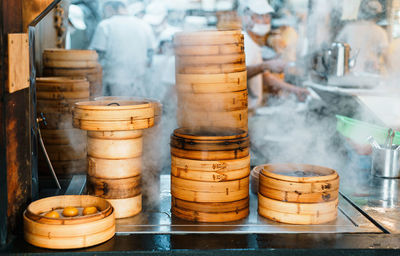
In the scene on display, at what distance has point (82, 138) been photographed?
11.5 feet

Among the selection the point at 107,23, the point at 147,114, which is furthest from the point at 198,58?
the point at 107,23

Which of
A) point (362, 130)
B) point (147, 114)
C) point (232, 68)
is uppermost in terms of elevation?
point (232, 68)

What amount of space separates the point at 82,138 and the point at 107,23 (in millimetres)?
3380

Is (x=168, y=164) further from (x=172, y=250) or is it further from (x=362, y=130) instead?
(x=172, y=250)

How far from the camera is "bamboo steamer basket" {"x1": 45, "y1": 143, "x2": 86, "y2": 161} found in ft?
11.2

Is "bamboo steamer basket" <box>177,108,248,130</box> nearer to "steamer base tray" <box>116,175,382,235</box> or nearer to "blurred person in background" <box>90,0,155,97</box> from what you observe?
"steamer base tray" <box>116,175,382,235</box>

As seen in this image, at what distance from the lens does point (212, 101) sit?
118 inches

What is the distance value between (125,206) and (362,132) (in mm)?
2344

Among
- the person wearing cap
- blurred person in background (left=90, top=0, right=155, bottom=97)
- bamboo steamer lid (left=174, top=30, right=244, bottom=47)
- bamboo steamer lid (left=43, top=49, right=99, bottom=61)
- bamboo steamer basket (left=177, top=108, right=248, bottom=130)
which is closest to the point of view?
bamboo steamer lid (left=174, top=30, right=244, bottom=47)

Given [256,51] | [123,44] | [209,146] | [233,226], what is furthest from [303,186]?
[123,44]

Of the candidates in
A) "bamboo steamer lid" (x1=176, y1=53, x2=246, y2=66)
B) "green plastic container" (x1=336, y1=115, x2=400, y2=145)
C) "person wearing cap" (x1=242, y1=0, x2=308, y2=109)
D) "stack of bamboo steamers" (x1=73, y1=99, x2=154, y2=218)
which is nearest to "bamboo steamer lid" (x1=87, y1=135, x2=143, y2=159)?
"stack of bamboo steamers" (x1=73, y1=99, x2=154, y2=218)

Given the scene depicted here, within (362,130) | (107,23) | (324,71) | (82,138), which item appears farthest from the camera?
(107,23)

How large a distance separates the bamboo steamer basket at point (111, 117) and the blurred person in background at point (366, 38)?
6.07 meters

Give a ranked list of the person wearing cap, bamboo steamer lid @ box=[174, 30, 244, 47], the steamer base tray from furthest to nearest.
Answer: the person wearing cap
bamboo steamer lid @ box=[174, 30, 244, 47]
the steamer base tray
